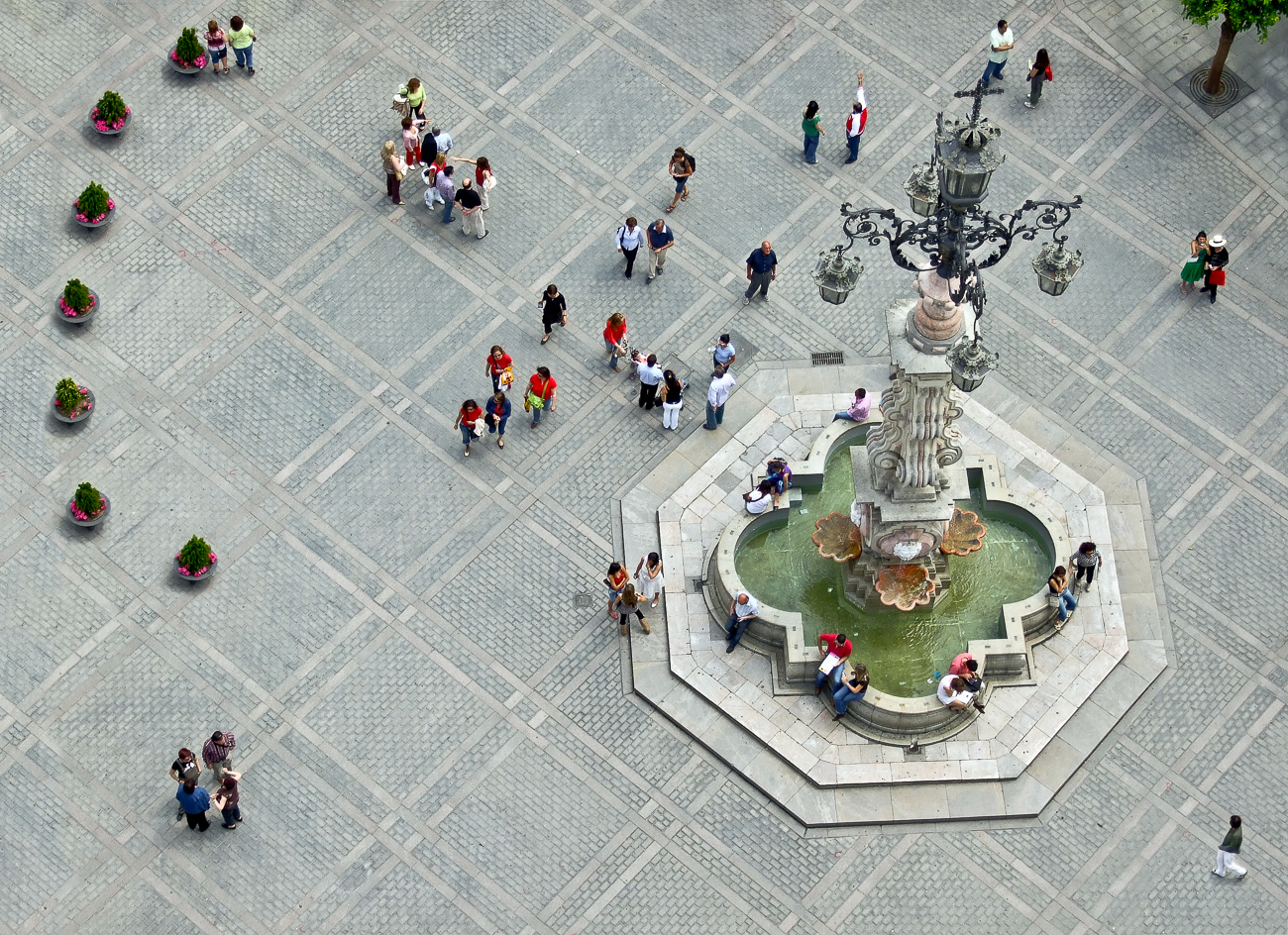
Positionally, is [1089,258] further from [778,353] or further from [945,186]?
[945,186]

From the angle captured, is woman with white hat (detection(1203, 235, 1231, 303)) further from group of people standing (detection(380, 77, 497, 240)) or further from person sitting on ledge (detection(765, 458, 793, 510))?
group of people standing (detection(380, 77, 497, 240))

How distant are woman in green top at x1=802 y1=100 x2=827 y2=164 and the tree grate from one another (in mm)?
5506

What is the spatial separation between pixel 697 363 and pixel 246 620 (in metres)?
11.8

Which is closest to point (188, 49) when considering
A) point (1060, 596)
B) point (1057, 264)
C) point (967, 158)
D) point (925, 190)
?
point (925, 190)

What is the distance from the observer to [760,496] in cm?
4897

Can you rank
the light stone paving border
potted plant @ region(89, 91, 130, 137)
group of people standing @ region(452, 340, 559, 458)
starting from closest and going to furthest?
the light stone paving border
group of people standing @ region(452, 340, 559, 458)
potted plant @ region(89, 91, 130, 137)

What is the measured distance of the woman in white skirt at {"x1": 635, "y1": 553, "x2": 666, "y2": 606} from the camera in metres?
47.7

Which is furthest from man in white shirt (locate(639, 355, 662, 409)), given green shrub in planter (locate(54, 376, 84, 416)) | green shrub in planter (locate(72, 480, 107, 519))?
green shrub in planter (locate(54, 376, 84, 416))

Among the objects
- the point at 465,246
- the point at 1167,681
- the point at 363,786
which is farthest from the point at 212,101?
the point at 1167,681

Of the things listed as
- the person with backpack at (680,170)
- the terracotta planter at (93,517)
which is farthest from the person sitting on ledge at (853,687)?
the terracotta planter at (93,517)

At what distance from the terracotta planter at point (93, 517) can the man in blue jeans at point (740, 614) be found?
13710mm

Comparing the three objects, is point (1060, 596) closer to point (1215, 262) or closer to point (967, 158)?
point (1215, 262)

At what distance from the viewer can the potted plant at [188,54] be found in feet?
182

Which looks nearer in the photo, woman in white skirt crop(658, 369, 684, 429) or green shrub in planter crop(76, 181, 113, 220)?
woman in white skirt crop(658, 369, 684, 429)
